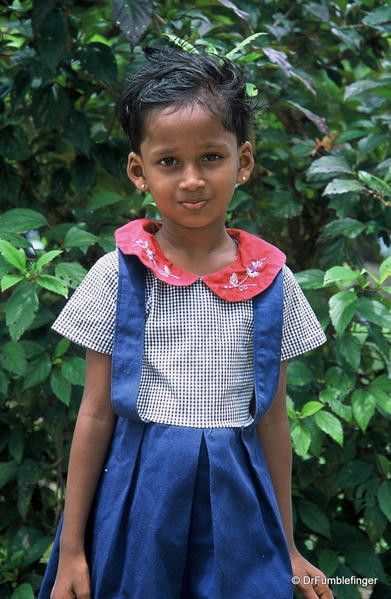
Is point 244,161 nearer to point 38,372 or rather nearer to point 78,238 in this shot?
point 78,238

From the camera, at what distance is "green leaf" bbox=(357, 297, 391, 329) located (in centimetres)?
183

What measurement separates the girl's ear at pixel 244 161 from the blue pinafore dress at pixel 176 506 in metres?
0.27

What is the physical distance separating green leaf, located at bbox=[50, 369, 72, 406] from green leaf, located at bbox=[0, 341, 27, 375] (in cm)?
7

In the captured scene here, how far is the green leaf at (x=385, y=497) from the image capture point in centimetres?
213

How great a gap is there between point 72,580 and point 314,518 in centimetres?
100

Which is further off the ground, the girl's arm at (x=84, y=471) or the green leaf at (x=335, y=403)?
the girl's arm at (x=84, y=471)

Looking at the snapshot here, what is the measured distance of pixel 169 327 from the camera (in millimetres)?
1411

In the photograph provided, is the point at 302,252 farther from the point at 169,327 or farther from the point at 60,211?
the point at 169,327

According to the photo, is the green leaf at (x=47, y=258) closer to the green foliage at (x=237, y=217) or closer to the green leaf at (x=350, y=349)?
the green foliage at (x=237, y=217)

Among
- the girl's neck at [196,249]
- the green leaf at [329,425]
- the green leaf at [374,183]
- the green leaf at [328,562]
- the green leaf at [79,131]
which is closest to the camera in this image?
the girl's neck at [196,249]

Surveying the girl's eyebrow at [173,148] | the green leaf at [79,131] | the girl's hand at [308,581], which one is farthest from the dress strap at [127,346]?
the green leaf at [79,131]

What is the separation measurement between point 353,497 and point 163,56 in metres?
1.54

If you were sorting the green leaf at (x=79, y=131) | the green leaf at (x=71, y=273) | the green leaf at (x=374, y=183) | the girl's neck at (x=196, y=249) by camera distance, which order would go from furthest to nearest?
the green leaf at (x=79, y=131), the green leaf at (x=374, y=183), the green leaf at (x=71, y=273), the girl's neck at (x=196, y=249)

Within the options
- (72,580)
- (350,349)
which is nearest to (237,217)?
(350,349)
